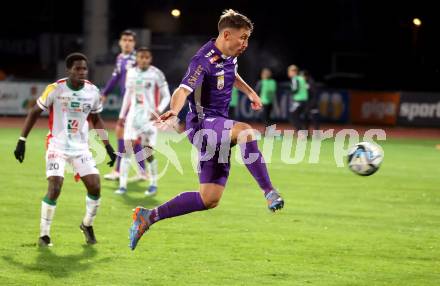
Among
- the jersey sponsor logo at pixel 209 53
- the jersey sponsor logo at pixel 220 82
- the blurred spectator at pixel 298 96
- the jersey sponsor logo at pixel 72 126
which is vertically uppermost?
the blurred spectator at pixel 298 96

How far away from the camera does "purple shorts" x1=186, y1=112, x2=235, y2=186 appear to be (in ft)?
28.3

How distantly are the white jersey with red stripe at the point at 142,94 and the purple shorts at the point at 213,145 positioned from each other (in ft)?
23.9

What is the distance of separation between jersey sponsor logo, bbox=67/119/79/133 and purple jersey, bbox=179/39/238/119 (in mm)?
1994

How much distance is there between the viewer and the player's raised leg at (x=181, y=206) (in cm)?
873

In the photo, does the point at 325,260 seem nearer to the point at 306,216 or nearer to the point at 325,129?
the point at 306,216

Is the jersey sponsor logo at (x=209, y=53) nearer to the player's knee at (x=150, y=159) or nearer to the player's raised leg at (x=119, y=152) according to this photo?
the player's knee at (x=150, y=159)

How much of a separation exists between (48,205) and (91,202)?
51 centimetres

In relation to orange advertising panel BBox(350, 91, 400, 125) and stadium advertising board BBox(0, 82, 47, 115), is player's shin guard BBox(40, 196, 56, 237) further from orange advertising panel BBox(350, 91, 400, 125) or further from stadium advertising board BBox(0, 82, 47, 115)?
orange advertising panel BBox(350, 91, 400, 125)

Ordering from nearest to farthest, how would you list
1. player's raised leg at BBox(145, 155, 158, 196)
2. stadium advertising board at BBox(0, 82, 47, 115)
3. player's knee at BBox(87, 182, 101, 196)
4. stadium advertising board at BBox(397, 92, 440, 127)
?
player's knee at BBox(87, 182, 101, 196) → player's raised leg at BBox(145, 155, 158, 196) → stadium advertising board at BBox(0, 82, 47, 115) → stadium advertising board at BBox(397, 92, 440, 127)

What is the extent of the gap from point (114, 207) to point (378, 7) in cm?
3991

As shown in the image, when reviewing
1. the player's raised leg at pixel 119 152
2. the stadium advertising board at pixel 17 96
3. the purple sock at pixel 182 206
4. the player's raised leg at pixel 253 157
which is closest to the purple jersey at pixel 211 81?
the player's raised leg at pixel 253 157

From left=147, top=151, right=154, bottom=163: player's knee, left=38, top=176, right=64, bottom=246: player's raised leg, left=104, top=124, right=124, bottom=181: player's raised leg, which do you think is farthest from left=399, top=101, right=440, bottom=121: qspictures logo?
left=38, top=176, right=64, bottom=246: player's raised leg

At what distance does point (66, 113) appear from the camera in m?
10.4

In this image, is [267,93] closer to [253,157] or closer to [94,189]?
[94,189]
